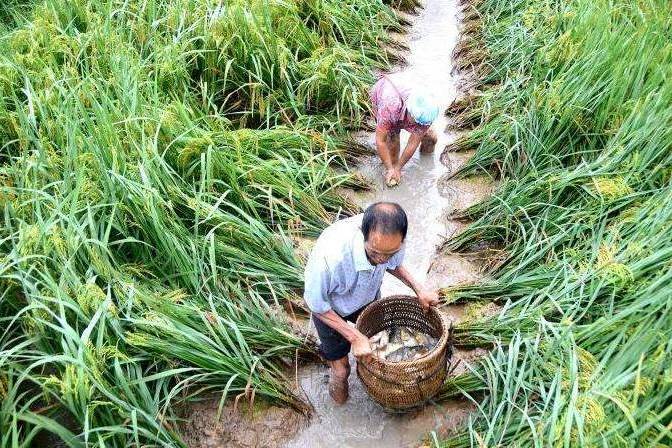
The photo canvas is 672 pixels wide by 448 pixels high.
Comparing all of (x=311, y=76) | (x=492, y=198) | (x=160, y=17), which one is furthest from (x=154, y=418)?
(x=160, y=17)

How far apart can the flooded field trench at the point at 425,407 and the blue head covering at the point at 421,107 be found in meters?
0.26

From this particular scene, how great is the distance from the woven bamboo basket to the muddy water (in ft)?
0.51

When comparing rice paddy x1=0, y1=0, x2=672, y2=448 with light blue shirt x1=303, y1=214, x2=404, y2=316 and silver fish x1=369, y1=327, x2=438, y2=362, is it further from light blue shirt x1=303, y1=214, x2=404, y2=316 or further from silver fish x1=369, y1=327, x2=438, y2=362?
light blue shirt x1=303, y1=214, x2=404, y2=316

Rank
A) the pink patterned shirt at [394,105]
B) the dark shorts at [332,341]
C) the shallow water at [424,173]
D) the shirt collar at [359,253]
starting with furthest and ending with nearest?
the pink patterned shirt at [394,105] → the shallow water at [424,173] → the dark shorts at [332,341] → the shirt collar at [359,253]

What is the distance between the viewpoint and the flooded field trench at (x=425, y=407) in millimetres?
2777

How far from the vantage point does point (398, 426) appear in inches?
110

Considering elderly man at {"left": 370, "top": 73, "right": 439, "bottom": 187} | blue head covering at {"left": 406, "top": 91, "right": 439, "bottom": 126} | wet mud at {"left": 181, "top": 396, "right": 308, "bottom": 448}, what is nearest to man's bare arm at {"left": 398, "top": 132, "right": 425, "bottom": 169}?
elderly man at {"left": 370, "top": 73, "right": 439, "bottom": 187}

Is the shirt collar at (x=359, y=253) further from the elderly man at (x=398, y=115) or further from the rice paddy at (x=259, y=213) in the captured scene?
the elderly man at (x=398, y=115)

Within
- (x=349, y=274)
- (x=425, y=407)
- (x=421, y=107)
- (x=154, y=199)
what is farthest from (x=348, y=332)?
(x=421, y=107)

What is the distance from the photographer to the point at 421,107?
3.81 meters

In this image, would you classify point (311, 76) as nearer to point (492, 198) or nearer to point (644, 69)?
point (492, 198)

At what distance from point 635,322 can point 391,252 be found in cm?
103

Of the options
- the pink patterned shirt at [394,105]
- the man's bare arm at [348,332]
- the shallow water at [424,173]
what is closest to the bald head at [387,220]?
the man's bare arm at [348,332]

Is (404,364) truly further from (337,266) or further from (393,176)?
(393,176)
